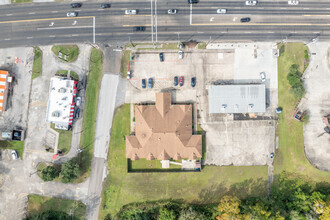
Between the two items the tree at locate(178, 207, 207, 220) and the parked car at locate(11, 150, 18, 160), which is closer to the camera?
the tree at locate(178, 207, 207, 220)

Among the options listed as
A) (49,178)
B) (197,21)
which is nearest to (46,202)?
(49,178)

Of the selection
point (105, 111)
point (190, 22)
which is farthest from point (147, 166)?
point (190, 22)

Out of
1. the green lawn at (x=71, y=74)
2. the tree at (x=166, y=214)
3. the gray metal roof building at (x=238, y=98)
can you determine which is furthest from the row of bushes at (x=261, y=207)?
the green lawn at (x=71, y=74)

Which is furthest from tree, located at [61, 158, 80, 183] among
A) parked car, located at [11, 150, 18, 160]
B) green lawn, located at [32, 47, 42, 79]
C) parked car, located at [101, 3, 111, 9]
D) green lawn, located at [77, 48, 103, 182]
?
parked car, located at [101, 3, 111, 9]

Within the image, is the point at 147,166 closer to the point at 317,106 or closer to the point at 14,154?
the point at 14,154

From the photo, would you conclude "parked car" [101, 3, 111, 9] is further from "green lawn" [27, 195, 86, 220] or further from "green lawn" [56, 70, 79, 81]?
"green lawn" [27, 195, 86, 220]

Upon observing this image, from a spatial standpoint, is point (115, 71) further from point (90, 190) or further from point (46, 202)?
point (46, 202)
